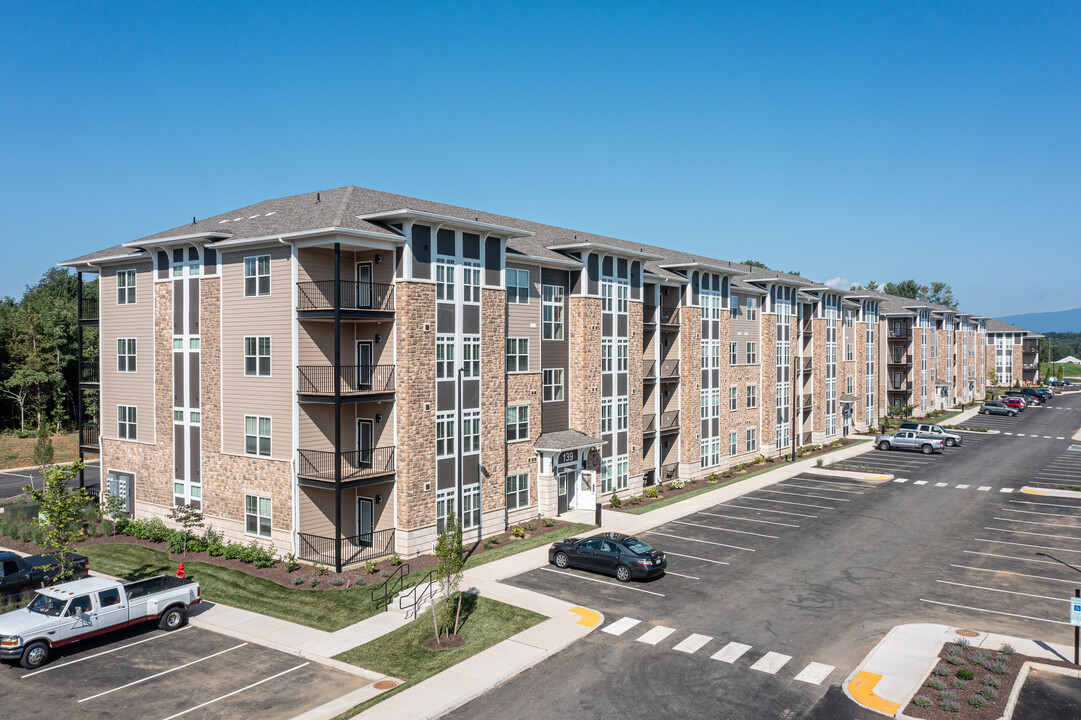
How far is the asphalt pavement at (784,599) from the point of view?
1747 cm

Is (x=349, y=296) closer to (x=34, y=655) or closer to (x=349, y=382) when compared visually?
(x=349, y=382)

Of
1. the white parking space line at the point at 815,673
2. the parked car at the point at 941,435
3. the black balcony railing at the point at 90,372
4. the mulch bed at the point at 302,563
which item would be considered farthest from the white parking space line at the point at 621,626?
the parked car at the point at 941,435

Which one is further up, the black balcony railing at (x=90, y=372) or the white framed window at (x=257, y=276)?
the white framed window at (x=257, y=276)

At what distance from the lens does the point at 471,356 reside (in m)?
31.1

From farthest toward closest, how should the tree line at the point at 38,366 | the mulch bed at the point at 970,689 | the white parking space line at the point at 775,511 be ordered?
the tree line at the point at 38,366
the white parking space line at the point at 775,511
the mulch bed at the point at 970,689

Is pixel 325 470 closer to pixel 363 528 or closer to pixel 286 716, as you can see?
pixel 363 528

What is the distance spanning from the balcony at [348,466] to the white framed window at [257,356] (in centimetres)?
400

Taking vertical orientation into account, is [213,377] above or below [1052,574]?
above

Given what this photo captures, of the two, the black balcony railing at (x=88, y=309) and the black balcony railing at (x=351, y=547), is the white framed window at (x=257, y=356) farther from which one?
the black balcony railing at (x=88, y=309)

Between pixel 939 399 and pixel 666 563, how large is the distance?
261ft

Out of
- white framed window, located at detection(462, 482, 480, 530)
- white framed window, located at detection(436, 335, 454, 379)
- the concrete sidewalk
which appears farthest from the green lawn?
white framed window, located at detection(436, 335, 454, 379)

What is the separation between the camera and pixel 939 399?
9250 cm

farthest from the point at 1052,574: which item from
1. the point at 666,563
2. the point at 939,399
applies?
the point at 939,399

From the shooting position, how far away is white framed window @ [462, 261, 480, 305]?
3067 cm
